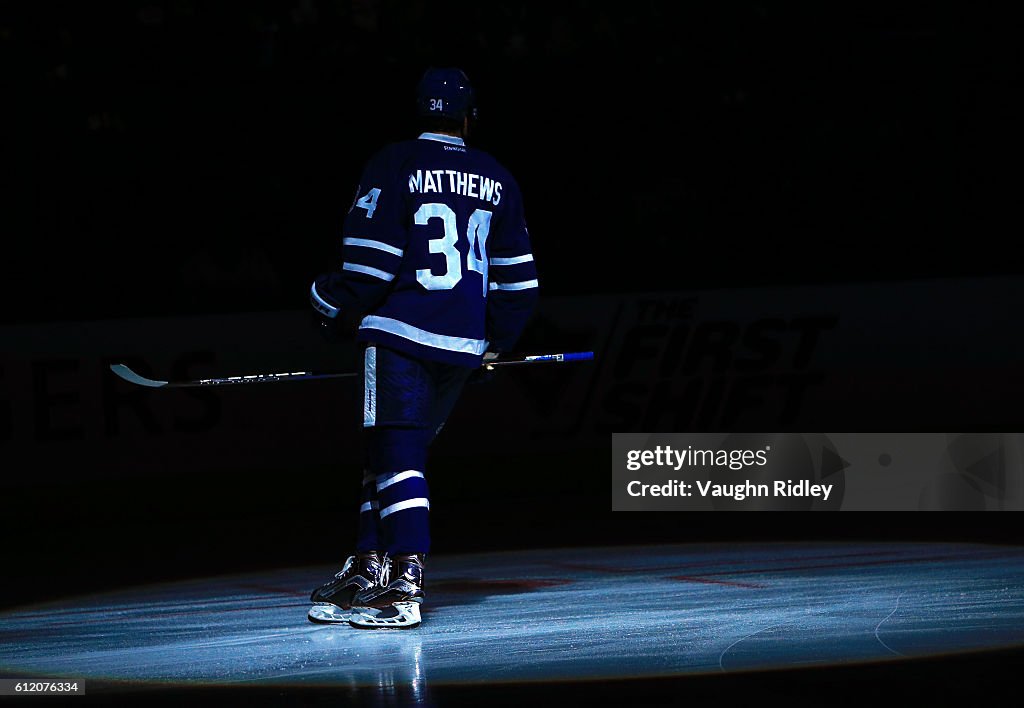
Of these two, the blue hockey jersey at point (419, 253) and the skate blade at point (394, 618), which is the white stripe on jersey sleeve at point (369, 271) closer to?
the blue hockey jersey at point (419, 253)

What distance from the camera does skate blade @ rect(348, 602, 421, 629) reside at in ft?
21.0

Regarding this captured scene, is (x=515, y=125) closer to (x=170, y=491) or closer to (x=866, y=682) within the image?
(x=170, y=491)

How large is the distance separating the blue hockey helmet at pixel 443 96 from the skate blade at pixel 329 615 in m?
1.89

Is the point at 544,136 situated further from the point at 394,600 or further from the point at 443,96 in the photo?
the point at 394,600

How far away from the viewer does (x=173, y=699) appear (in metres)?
5.16

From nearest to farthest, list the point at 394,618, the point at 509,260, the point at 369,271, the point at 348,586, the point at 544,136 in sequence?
1. the point at 394,618
2. the point at 369,271
3. the point at 348,586
4. the point at 509,260
5. the point at 544,136

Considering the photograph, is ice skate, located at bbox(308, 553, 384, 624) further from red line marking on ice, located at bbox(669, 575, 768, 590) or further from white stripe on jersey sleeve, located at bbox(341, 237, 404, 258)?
red line marking on ice, located at bbox(669, 575, 768, 590)

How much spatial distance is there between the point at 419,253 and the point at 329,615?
53.8 inches

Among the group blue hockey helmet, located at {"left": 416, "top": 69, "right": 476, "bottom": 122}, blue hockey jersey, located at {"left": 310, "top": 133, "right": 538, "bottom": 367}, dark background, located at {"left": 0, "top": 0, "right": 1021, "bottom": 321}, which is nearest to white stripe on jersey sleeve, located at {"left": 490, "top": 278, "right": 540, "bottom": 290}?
blue hockey jersey, located at {"left": 310, "top": 133, "right": 538, "bottom": 367}

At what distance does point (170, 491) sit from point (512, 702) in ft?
24.0

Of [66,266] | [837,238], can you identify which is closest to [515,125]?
[837,238]

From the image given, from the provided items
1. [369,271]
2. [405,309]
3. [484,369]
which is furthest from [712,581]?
[369,271]

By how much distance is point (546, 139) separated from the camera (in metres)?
17.4

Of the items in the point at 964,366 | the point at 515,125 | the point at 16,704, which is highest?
the point at 515,125
